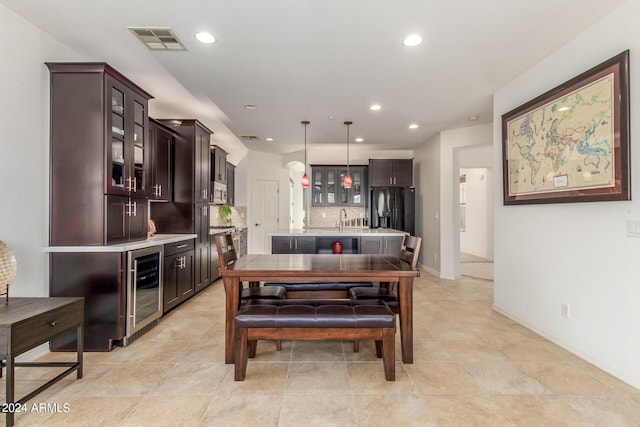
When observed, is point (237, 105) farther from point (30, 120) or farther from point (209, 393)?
point (209, 393)

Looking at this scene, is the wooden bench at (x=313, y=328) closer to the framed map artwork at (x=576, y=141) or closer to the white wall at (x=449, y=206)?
the framed map artwork at (x=576, y=141)

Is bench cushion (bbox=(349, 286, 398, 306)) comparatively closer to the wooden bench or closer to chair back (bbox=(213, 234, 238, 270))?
the wooden bench

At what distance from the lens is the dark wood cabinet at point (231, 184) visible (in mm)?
6842

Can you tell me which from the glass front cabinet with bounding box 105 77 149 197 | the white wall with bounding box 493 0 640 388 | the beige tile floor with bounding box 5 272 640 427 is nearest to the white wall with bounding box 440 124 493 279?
the white wall with bounding box 493 0 640 388

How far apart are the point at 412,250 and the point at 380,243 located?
7.04ft

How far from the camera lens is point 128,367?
238 cm

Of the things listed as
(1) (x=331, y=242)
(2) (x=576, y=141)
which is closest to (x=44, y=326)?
(1) (x=331, y=242)

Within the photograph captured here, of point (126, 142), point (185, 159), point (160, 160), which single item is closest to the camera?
point (126, 142)

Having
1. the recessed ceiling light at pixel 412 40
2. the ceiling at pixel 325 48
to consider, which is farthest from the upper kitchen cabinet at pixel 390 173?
the recessed ceiling light at pixel 412 40

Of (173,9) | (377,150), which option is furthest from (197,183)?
(377,150)

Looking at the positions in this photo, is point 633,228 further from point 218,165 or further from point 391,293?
point 218,165

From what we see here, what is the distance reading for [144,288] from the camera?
300cm

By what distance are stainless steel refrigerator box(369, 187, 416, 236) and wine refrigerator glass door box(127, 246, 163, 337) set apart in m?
4.35

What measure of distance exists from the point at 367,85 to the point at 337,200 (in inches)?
149
